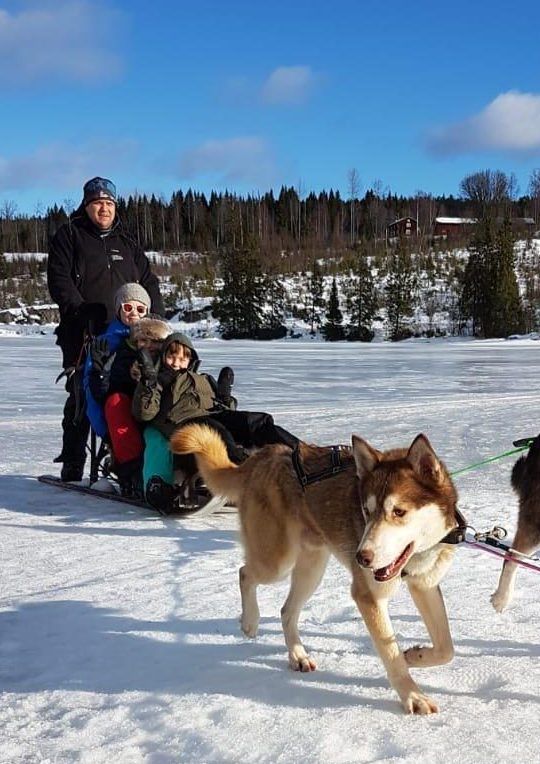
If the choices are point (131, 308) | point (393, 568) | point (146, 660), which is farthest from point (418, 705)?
point (131, 308)

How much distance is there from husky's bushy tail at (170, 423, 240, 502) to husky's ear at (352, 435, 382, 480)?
92 cm

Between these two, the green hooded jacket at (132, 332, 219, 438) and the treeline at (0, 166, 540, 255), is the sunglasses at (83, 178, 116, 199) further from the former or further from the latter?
the treeline at (0, 166, 540, 255)

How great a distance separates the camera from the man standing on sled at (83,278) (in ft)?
21.0

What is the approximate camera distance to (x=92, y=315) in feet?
21.4

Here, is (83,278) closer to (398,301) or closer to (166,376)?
(166,376)

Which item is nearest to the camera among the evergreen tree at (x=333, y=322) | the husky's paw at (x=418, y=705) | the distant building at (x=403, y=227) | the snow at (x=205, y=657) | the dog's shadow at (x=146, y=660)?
the snow at (x=205, y=657)

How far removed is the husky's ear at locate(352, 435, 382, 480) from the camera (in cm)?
267

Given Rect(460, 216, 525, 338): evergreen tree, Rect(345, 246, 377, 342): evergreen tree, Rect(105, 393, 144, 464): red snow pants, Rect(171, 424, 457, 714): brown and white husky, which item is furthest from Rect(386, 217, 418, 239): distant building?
Rect(171, 424, 457, 714): brown and white husky

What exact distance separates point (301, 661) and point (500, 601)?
1.09 m

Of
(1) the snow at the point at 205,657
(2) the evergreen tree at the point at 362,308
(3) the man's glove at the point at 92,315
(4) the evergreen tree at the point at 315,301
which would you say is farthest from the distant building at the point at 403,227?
(1) the snow at the point at 205,657

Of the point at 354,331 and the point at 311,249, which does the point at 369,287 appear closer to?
the point at 354,331

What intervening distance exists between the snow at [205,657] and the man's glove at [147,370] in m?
1.04

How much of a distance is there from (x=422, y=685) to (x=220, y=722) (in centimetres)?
81

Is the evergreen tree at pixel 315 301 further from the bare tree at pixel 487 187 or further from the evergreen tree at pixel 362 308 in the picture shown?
the bare tree at pixel 487 187
